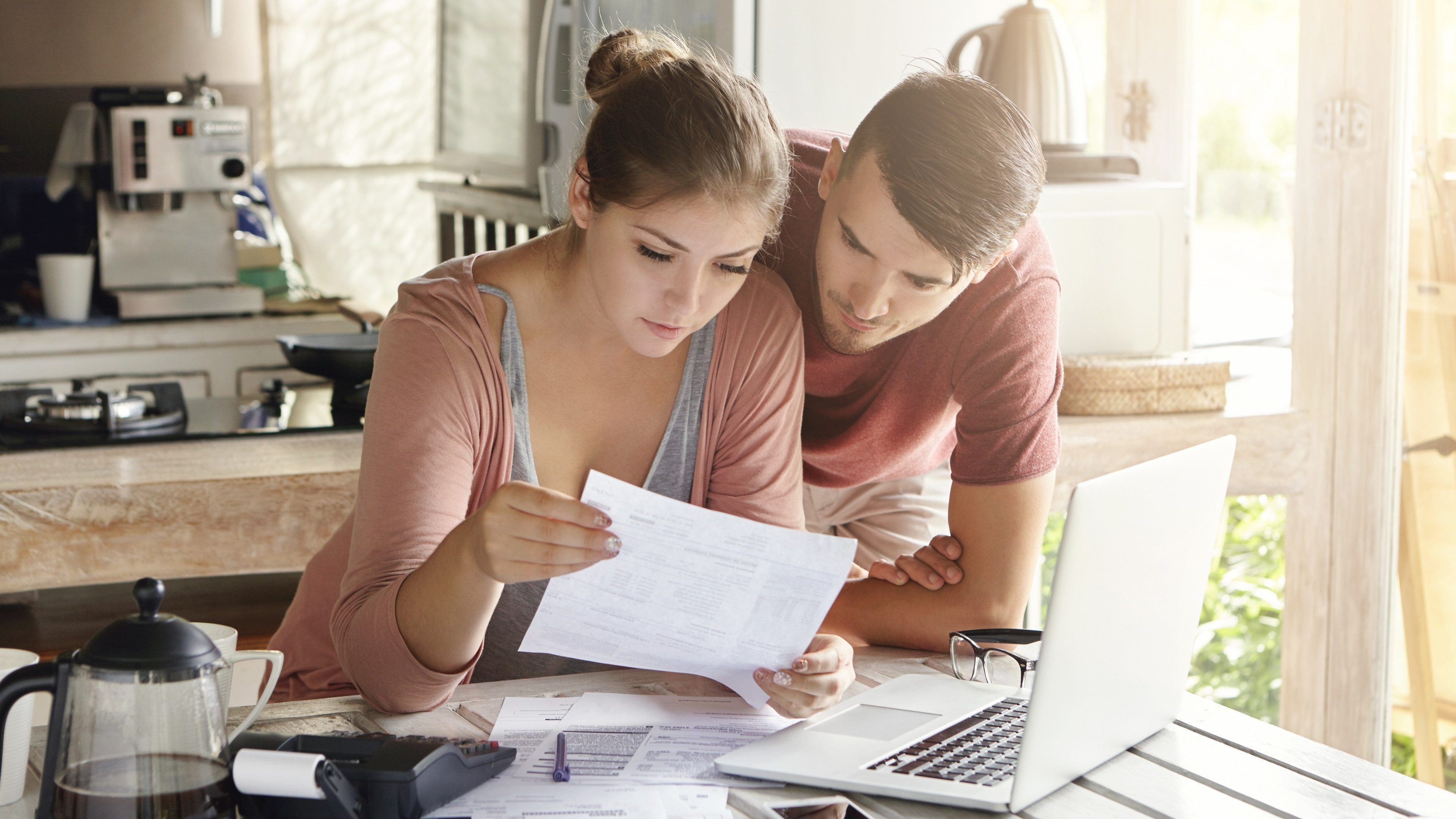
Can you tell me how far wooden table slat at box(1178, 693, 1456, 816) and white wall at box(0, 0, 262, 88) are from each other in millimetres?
4061

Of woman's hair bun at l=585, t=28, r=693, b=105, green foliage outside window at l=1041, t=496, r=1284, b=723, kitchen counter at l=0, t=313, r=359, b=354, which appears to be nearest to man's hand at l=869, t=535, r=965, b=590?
woman's hair bun at l=585, t=28, r=693, b=105

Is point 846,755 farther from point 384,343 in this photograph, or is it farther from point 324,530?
point 324,530

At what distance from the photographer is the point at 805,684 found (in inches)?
46.3

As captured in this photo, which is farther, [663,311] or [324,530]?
[324,530]

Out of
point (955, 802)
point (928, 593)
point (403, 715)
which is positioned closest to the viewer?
point (955, 802)

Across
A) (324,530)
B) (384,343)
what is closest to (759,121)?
(384,343)

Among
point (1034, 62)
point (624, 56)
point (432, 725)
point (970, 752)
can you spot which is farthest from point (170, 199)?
point (970, 752)

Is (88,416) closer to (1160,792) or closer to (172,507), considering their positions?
(172,507)

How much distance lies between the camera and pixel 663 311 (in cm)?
128

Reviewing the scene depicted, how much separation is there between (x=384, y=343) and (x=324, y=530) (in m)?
1.02

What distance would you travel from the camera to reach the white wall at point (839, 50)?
257cm

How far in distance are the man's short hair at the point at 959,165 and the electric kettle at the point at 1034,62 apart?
1098 millimetres

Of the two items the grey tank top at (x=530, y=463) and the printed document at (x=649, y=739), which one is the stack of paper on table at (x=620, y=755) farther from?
the grey tank top at (x=530, y=463)

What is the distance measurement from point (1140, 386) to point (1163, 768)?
1.49 meters
